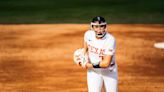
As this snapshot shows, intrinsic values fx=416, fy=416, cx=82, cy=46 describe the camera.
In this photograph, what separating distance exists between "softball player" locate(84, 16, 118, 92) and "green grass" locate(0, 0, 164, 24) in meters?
12.4

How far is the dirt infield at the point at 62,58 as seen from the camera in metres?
10.5

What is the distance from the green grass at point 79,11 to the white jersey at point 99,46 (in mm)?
12368

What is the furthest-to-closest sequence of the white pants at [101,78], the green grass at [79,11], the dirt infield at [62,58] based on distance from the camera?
the green grass at [79,11]
the dirt infield at [62,58]
the white pants at [101,78]

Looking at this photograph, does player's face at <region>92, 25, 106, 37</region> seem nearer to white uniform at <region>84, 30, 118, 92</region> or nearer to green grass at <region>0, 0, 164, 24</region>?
white uniform at <region>84, 30, 118, 92</region>

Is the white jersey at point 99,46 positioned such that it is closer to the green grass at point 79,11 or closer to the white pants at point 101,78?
the white pants at point 101,78

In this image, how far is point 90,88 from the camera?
23.4ft

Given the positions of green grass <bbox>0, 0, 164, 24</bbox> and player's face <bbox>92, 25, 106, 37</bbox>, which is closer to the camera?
player's face <bbox>92, 25, 106, 37</bbox>

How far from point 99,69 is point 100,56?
220mm

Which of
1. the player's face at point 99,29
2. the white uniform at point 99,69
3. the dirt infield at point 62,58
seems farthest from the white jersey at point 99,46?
the dirt infield at point 62,58

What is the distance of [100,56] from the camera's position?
7035 millimetres

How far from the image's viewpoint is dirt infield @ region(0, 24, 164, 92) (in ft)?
34.4

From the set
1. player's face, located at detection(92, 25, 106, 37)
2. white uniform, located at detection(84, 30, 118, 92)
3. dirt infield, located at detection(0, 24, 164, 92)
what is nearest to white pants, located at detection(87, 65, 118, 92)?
white uniform, located at detection(84, 30, 118, 92)

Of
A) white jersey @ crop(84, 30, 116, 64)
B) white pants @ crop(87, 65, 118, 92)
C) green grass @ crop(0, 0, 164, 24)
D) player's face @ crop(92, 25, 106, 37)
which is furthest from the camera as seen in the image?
green grass @ crop(0, 0, 164, 24)

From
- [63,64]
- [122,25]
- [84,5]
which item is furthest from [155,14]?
[63,64]
